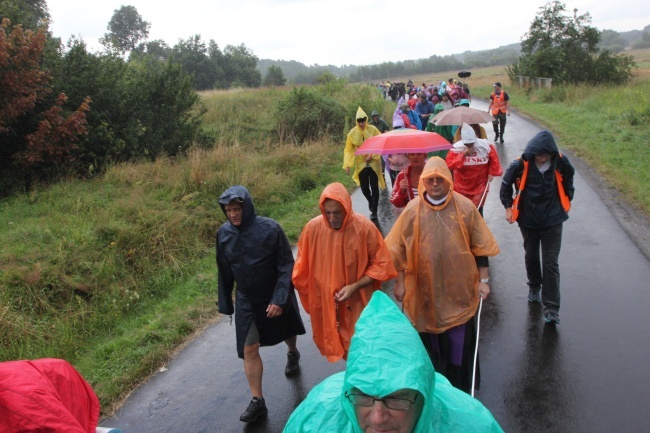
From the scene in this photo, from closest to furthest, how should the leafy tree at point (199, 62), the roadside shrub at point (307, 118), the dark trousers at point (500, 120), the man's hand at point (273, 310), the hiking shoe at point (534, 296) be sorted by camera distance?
the man's hand at point (273, 310)
the hiking shoe at point (534, 296)
the dark trousers at point (500, 120)
the roadside shrub at point (307, 118)
the leafy tree at point (199, 62)

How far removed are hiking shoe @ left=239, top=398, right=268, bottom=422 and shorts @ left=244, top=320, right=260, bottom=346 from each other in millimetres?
499

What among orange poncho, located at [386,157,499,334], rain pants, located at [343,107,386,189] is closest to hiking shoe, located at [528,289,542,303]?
orange poncho, located at [386,157,499,334]

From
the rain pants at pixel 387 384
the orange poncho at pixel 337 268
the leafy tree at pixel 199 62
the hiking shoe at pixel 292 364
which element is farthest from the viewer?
the leafy tree at pixel 199 62

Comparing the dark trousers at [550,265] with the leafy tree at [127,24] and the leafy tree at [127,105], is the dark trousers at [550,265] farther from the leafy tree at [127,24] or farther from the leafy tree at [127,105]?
the leafy tree at [127,24]

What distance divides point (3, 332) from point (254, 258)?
3626mm

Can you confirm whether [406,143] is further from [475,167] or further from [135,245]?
[135,245]

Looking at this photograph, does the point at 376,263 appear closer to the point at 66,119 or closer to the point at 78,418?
the point at 78,418

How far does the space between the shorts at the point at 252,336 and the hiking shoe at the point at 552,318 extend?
9.37ft

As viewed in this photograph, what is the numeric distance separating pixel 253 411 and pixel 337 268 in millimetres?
1387

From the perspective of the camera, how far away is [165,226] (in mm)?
8438

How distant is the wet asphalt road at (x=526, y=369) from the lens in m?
3.80

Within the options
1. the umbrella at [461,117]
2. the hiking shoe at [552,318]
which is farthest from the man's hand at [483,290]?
the umbrella at [461,117]

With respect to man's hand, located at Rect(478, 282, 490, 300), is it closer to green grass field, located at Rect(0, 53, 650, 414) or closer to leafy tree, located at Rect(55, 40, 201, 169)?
green grass field, located at Rect(0, 53, 650, 414)

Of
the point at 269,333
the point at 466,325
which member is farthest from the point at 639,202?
the point at 269,333
